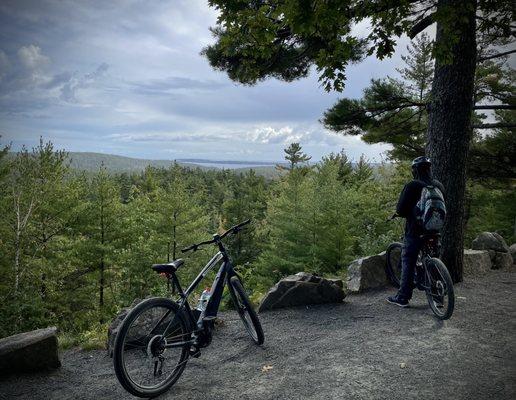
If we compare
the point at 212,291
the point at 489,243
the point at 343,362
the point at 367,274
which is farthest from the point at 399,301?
the point at 489,243

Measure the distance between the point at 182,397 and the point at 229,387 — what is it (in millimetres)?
498

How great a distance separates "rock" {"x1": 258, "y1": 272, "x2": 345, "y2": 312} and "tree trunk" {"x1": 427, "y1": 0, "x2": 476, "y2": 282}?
260 centimetres

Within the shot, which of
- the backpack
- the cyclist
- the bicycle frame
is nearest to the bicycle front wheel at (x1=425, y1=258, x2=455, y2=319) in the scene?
the cyclist

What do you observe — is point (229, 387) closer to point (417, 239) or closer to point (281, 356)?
point (281, 356)

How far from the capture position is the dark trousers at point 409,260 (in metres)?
5.94

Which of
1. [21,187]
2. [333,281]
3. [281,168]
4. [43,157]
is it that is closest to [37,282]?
[21,187]

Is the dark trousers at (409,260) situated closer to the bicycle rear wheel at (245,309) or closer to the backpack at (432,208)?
the backpack at (432,208)

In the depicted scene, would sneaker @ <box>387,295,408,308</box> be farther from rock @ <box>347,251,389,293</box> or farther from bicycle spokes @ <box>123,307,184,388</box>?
bicycle spokes @ <box>123,307,184,388</box>

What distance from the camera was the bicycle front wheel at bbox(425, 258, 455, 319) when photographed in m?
5.41

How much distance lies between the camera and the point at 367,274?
7.78 meters

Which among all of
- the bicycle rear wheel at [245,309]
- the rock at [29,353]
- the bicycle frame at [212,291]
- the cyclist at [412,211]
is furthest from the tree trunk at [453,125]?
the rock at [29,353]

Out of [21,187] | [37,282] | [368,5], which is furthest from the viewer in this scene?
[21,187]

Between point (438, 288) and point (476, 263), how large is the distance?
165 inches

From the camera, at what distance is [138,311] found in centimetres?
357
